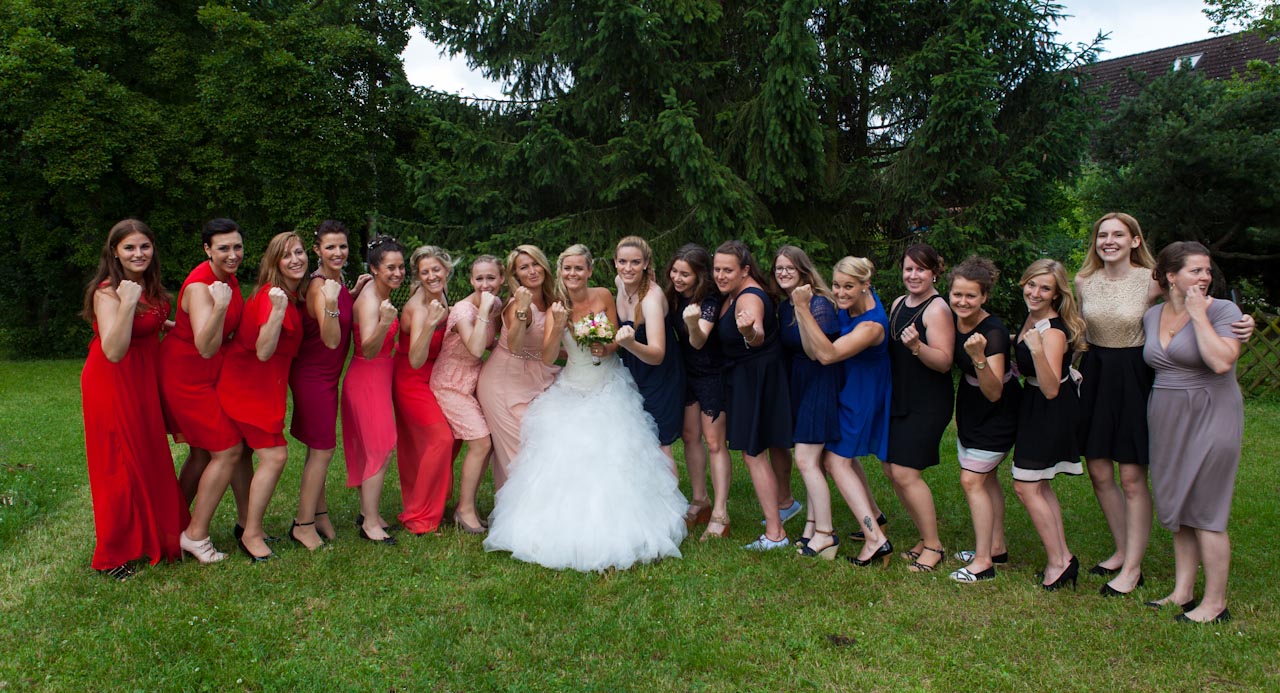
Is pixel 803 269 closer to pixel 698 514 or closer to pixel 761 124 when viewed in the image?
pixel 698 514

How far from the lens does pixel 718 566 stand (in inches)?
220

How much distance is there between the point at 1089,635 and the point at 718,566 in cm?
225

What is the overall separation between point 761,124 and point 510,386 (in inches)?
296

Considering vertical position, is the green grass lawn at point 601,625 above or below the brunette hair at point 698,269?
below

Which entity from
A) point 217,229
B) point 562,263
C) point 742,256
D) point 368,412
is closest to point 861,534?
point 742,256

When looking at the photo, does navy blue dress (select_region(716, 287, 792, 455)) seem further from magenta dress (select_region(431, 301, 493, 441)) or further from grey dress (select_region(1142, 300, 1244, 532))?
grey dress (select_region(1142, 300, 1244, 532))

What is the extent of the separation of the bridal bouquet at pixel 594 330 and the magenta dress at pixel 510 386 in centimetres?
43

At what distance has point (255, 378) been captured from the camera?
548cm

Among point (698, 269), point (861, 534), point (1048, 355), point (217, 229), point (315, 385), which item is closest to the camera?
point (1048, 355)

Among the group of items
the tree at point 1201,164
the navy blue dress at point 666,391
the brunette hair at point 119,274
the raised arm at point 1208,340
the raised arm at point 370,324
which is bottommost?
the navy blue dress at point 666,391

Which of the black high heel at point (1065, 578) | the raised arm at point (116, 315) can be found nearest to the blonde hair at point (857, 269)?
Result: the black high heel at point (1065, 578)

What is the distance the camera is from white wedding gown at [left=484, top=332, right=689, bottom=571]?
551cm

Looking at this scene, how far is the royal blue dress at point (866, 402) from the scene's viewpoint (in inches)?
221

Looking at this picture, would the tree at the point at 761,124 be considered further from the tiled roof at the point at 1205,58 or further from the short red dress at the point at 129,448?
the tiled roof at the point at 1205,58
